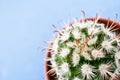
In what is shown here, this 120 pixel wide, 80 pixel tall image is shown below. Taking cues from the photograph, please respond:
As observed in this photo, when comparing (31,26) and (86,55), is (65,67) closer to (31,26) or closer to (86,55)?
(86,55)

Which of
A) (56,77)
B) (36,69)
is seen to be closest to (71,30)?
(56,77)

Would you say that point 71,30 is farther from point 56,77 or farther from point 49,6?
point 49,6

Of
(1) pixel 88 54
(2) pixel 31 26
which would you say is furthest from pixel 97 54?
(2) pixel 31 26

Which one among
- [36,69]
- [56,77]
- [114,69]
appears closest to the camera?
[114,69]

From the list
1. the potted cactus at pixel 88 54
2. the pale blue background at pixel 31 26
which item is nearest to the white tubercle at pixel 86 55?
the potted cactus at pixel 88 54

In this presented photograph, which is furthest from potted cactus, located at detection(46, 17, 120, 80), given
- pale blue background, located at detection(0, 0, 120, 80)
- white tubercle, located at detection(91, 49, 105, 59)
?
pale blue background, located at detection(0, 0, 120, 80)

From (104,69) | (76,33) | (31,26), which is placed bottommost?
(104,69)

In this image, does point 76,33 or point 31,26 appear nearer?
point 76,33

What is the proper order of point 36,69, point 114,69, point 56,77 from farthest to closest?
point 36,69, point 56,77, point 114,69
